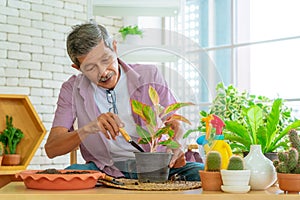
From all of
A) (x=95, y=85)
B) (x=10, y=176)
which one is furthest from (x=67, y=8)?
(x=95, y=85)

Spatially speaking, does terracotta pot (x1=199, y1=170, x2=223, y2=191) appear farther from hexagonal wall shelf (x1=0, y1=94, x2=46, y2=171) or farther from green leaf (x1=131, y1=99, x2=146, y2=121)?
hexagonal wall shelf (x1=0, y1=94, x2=46, y2=171)

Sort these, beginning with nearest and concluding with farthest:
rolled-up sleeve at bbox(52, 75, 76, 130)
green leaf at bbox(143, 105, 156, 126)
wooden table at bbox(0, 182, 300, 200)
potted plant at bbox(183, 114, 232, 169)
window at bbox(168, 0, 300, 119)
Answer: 1. wooden table at bbox(0, 182, 300, 200)
2. potted plant at bbox(183, 114, 232, 169)
3. green leaf at bbox(143, 105, 156, 126)
4. rolled-up sleeve at bbox(52, 75, 76, 130)
5. window at bbox(168, 0, 300, 119)

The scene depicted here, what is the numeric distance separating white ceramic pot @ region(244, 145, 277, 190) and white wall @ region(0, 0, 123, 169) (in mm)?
2979

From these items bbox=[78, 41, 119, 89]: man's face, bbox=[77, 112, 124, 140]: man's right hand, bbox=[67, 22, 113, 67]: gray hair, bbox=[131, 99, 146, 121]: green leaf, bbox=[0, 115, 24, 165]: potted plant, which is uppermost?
bbox=[67, 22, 113, 67]: gray hair

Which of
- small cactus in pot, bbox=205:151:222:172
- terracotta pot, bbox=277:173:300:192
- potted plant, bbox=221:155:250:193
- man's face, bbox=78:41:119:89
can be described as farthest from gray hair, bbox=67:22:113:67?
terracotta pot, bbox=277:173:300:192

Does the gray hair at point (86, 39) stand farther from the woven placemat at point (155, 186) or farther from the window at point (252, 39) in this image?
the window at point (252, 39)

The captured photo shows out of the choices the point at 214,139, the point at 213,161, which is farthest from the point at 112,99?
the point at 213,161

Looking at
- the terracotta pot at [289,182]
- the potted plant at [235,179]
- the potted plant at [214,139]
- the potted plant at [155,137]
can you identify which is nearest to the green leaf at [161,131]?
the potted plant at [155,137]

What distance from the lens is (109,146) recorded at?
2316 millimetres

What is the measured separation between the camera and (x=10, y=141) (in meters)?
4.45

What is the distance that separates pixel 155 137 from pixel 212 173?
1.08ft

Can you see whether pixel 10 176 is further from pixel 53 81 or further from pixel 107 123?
pixel 107 123

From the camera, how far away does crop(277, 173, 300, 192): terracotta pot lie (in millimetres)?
1789

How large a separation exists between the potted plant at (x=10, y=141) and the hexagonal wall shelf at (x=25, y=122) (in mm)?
51
